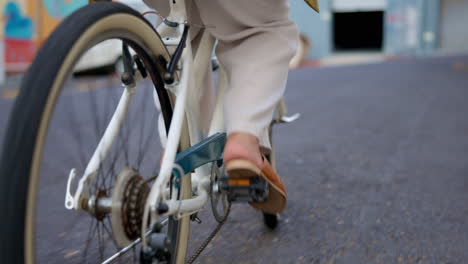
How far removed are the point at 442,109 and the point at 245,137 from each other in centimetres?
598

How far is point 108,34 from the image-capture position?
1.45m

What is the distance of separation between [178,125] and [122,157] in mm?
927

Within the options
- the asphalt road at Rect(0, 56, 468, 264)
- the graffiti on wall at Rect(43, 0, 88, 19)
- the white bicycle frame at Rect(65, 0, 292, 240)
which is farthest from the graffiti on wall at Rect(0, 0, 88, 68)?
the white bicycle frame at Rect(65, 0, 292, 240)

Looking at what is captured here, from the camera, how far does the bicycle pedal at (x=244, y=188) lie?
1856mm

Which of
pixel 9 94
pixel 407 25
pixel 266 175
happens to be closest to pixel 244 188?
pixel 266 175

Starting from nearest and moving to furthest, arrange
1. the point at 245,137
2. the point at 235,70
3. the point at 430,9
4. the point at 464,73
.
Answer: the point at 245,137 → the point at 235,70 → the point at 464,73 → the point at 430,9

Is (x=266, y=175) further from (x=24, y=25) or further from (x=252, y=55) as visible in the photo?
(x=24, y=25)

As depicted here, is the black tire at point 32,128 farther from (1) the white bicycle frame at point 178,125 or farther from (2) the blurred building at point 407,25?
(2) the blurred building at point 407,25

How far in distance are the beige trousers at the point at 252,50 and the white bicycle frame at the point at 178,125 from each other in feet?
0.26

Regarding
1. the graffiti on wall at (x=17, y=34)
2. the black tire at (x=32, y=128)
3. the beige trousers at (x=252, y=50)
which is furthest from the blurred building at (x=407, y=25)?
the black tire at (x=32, y=128)

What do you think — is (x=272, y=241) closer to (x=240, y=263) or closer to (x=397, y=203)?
(x=240, y=263)

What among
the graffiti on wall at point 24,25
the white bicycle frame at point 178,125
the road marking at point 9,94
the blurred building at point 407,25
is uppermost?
the white bicycle frame at point 178,125

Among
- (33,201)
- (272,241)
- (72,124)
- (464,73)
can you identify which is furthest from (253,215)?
(464,73)

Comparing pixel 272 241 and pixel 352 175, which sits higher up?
pixel 272 241
